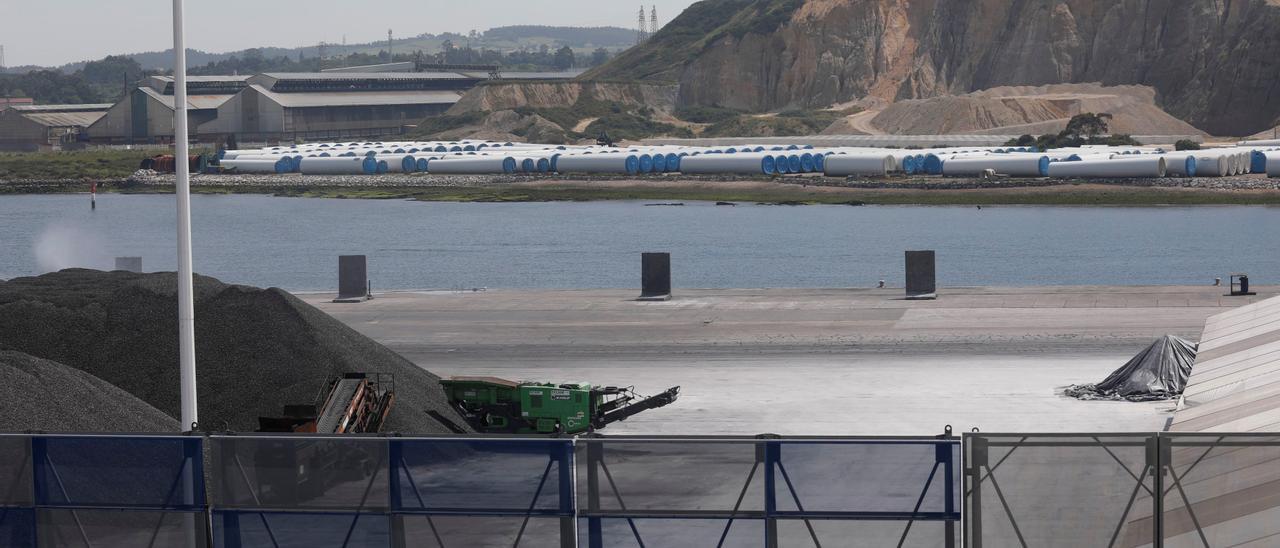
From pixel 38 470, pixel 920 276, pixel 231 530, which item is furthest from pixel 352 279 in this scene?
pixel 231 530

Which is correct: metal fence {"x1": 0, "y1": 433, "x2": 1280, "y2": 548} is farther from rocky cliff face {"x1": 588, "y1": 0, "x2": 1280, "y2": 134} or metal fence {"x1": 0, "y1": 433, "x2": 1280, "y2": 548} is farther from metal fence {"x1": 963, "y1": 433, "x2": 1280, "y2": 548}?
rocky cliff face {"x1": 588, "y1": 0, "x2": 1280, "y2": 134}

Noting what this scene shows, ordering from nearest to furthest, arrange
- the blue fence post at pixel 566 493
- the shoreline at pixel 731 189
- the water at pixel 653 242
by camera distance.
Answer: the blue fence post at pixel 566 493 → the water at pixel 653 242 → the shoreline at pixel 731 189

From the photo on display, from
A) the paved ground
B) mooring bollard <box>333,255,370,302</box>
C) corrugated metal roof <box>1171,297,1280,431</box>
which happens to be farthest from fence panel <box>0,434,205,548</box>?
mooring bollard <box>333,255,370,302</box>

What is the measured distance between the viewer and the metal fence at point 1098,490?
43.7 ft

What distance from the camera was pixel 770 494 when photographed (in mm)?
13664

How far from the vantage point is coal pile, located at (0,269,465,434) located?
1046 inches

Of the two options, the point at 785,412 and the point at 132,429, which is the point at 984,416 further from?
the point at 132,429

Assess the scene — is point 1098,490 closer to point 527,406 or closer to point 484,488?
point 484,488

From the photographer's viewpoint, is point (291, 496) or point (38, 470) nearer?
point (291, 496)

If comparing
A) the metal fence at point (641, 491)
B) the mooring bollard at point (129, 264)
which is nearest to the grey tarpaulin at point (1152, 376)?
the metal fence at point (641, 491)

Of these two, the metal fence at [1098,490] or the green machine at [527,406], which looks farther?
the green machine at [527,406]

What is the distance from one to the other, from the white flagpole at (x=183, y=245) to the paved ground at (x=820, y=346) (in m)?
11.6

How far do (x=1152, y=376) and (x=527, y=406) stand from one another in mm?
12082

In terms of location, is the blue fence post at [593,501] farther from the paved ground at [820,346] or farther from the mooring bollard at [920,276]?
the mooring bollard at [920,276]
